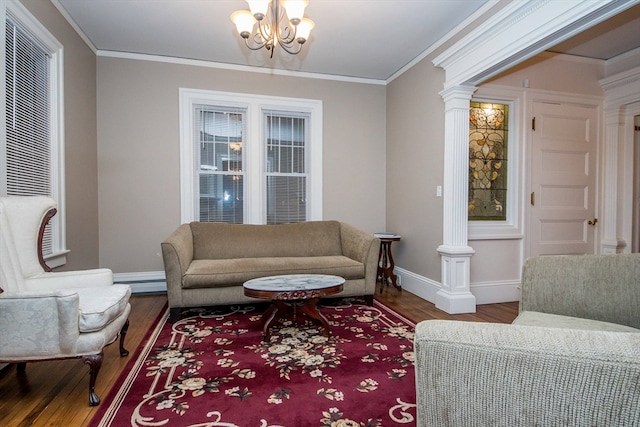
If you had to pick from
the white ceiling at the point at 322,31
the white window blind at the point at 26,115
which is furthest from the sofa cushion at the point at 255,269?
the white ceiling at the point at 322,31

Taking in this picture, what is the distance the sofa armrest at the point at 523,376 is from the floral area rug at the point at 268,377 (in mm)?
979

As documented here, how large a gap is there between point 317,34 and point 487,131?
6.85ft

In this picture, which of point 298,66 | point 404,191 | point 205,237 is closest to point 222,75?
point 298,66

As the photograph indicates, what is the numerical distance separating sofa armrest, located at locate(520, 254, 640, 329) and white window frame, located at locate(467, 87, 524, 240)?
6.24 feet

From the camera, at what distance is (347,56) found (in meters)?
4.01

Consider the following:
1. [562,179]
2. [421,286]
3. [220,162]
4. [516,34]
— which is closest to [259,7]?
[516,34]

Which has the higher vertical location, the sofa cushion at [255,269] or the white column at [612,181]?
the white column at [612,181]

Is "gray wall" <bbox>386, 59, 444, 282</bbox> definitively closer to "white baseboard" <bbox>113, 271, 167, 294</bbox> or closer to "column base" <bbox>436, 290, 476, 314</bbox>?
"column base" <bbox>436, 290, 476, 314</bbox>

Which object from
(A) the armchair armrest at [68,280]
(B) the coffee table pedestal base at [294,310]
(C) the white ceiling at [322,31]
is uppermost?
(C) the white ceiling at [322,31]

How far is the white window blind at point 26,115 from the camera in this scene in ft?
7.88

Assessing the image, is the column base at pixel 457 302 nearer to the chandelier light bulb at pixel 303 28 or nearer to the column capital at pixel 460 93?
the column capital at pixel 460 93

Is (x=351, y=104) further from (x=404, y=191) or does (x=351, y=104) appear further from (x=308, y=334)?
(x=308, y=334)

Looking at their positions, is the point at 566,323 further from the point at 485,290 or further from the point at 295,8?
the point at 295,8

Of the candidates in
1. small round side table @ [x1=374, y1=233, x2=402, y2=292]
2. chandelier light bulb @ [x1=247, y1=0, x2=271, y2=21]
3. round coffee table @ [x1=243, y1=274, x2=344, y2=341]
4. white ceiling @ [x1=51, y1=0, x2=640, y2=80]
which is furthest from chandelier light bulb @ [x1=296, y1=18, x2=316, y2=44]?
small round side table @ [x1=374, y1=233, x2=402, y2=292]
